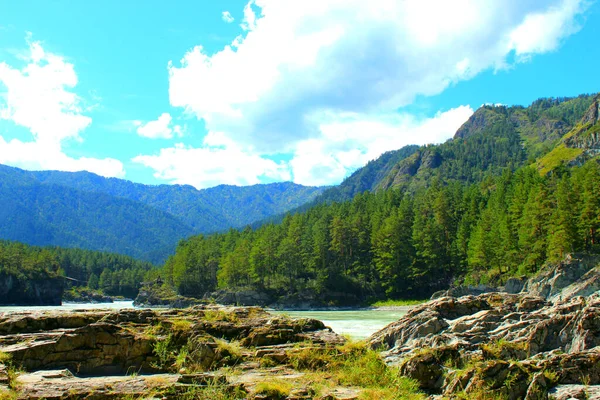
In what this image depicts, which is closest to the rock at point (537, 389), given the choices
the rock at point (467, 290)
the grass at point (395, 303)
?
the rock at point (467, 290)

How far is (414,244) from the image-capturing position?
110438 mm

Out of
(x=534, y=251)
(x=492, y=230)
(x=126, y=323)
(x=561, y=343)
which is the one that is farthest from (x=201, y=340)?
(x=492, y=230)

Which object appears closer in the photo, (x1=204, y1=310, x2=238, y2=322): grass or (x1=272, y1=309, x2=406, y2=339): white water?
(x1=204, y1=310, x2=238, y2=322): grass

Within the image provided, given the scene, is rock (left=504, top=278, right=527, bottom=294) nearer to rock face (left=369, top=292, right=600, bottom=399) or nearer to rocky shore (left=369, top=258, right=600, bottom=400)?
rocky shore (left=369, top=258, right=600, bottom=400)

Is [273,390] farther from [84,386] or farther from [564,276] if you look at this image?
[564,276]

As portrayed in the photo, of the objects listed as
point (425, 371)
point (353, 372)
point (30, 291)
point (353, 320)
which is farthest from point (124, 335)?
point (30, 291)

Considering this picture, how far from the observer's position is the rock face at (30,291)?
5472 inches

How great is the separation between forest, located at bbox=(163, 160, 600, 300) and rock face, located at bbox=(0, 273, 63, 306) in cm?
4060

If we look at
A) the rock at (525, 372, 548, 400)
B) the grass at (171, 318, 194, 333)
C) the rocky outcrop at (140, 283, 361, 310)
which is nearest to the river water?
the grass at (171, 318, 194, 333)

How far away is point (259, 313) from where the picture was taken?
21.3 metres

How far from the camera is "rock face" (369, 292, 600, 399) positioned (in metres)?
12.2

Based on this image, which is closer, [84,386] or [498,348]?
[84,386]

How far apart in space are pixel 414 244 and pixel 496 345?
9532 centimetres

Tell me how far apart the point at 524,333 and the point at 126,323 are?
18365 mm
